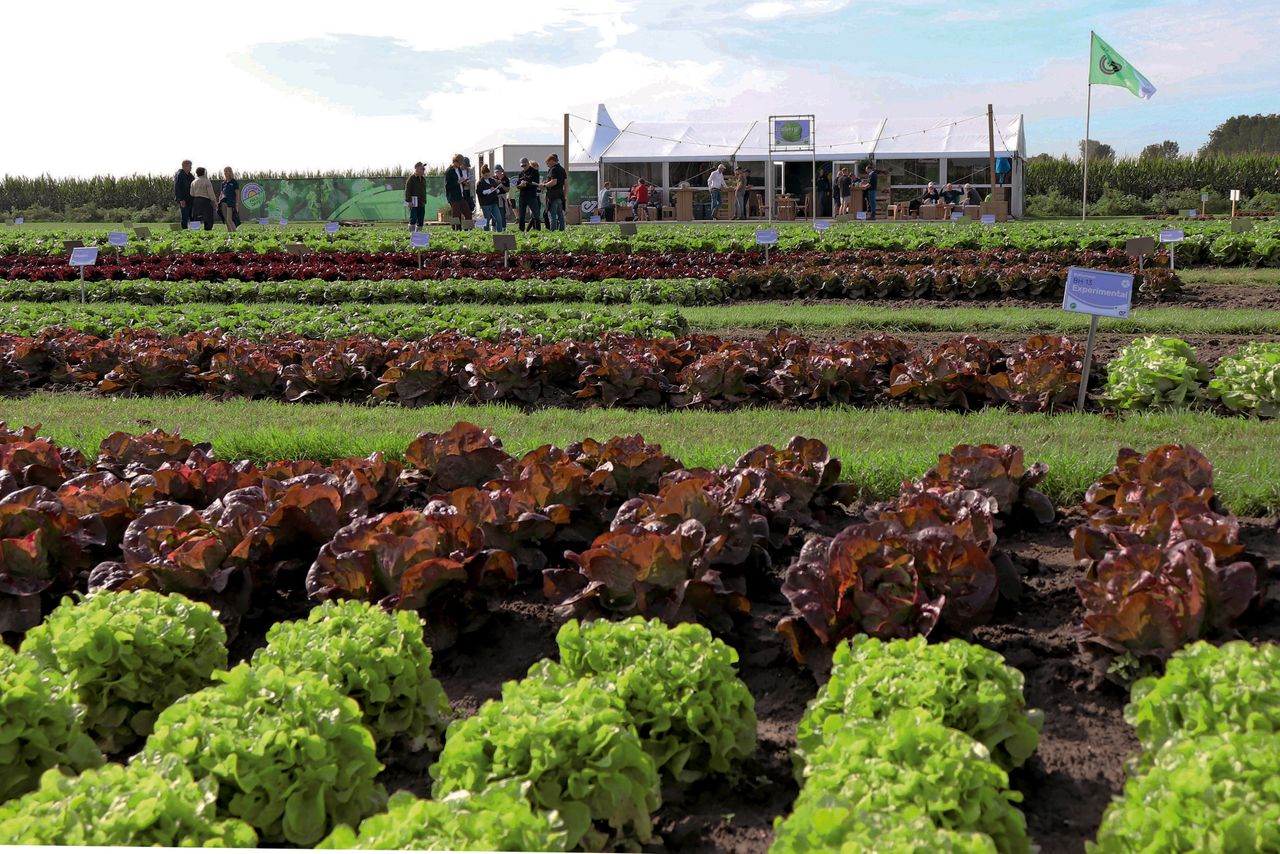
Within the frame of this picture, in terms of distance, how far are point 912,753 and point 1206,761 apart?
60cm

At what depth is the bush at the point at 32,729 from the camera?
9.34 feet

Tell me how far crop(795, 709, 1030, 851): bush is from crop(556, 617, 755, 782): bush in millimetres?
539

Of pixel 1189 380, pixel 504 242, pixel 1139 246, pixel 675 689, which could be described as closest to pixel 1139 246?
pixel 1139 246

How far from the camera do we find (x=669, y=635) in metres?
3.17

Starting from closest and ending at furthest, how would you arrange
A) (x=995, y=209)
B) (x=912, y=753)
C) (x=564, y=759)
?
(x=912, y=753) < (x=564, y=759) < (x=995, y=209)

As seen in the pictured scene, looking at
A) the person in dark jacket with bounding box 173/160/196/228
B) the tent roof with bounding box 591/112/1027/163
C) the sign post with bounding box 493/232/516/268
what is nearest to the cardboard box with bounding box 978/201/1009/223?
the tent roof with bounding box 591/112/1027/163

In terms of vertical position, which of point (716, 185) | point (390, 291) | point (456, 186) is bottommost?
point (390, 291)

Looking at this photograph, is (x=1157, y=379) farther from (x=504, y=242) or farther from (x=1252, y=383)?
(x=504, y=242)

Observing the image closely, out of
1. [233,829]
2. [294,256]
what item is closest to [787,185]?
[294,256]

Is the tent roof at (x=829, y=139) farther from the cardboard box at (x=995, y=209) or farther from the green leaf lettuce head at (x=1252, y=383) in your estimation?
the green leaf lettuce head at (x=1252, y=383)

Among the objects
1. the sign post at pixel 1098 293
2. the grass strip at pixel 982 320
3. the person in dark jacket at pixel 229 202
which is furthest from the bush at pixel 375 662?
the person in dark jacket at pixel 229 202

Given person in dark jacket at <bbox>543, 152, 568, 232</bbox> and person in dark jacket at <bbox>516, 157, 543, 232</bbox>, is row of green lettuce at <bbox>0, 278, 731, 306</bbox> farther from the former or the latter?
person in dark jacket at <bbox>543, 152, 568, 232</bbox>

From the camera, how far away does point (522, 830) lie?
2213 millimetres

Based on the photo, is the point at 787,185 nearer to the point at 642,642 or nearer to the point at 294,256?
the point at 294,256
